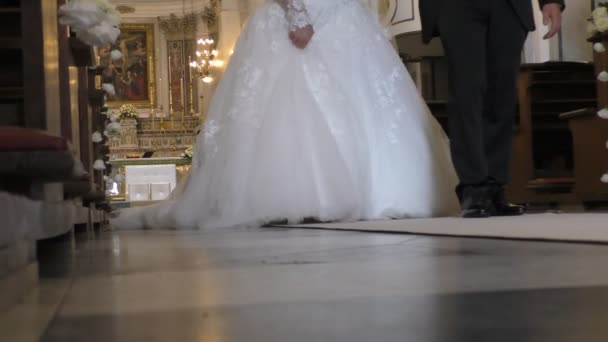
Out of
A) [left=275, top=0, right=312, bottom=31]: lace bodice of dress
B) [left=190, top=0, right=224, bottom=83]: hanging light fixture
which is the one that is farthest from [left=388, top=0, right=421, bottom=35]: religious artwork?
[left=190, top=0, right=224, bottom=83]: hanging light fixture

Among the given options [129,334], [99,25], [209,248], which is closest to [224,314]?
[129,334]

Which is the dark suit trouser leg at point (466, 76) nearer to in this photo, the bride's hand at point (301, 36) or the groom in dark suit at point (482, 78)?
the groom in dark suit at point (482, 78)

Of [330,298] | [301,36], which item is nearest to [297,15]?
[301,36]

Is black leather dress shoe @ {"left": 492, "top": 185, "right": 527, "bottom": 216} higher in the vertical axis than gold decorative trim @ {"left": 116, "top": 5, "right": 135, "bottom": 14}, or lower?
lower

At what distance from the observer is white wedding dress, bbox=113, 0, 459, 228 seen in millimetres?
3059

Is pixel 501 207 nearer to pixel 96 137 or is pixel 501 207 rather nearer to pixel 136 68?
pixel 96 137

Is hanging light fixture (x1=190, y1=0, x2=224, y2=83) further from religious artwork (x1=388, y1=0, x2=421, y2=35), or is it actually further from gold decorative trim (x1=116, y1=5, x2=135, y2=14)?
religious artwork (x1=388, y1=0, x2=421, y2=35)

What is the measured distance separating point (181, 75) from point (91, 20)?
11081mm

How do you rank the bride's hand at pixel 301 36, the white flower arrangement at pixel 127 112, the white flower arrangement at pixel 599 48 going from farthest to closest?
the white flower arrangement at pixel 127 112 → the white flower arrangement at pixel 599 48 → the bride's hand at pixel 301 36

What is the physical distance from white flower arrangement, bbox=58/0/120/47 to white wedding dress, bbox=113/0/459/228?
81 cm

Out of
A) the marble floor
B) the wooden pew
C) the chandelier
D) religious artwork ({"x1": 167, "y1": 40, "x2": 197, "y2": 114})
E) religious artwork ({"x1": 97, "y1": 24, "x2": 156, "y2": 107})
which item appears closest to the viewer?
the marble floor

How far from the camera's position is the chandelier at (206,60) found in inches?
450

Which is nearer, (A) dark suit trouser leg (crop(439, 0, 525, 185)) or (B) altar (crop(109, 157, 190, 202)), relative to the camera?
(A) dark suit trouser leg (crop(439, 0, 525, 185))

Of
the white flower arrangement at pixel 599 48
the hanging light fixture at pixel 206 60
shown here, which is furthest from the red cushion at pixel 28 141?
the hanging light fixture at pixel 206 60
